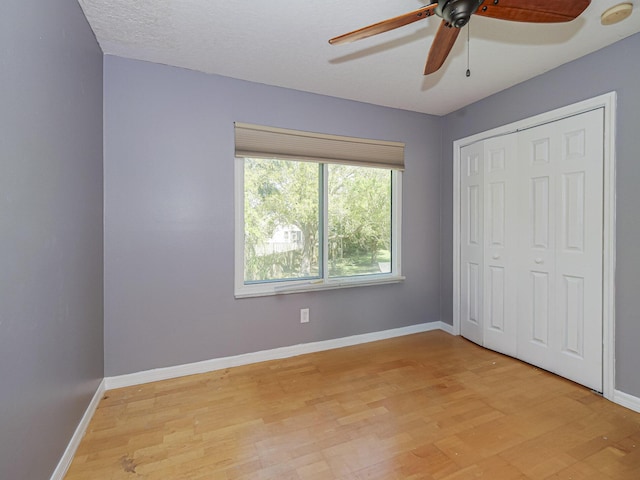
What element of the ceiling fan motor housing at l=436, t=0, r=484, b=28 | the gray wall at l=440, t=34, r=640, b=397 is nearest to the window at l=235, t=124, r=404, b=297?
the gray wall at l=440, t=34, r=640, b=397

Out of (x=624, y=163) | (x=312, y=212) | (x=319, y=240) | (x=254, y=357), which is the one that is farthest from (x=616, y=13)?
(x=254, y=357)

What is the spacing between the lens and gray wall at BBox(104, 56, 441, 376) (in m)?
2.33

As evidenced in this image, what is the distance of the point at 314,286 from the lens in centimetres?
298

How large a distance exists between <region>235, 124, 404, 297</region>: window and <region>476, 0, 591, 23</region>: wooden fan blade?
1.78m

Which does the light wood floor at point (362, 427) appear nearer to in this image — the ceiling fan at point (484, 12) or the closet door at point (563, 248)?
the closet door at point (563, 248)

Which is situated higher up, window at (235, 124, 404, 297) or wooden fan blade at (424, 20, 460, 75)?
wooden fan blade at (424, 20, 460, 75)

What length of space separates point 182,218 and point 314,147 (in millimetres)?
1356

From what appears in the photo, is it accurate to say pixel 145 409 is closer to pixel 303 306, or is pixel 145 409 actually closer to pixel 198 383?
pixel 198 383

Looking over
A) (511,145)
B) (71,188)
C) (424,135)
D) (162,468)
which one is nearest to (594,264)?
(511,145)

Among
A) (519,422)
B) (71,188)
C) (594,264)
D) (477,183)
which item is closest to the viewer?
(71,188)

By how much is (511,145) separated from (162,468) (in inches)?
Answer: 139

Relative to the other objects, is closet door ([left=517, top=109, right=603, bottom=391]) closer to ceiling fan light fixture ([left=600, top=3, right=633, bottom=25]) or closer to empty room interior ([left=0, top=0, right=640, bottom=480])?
empty room interior ([left=0, top=0, right=640, bottom=480])

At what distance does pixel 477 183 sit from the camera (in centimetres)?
317

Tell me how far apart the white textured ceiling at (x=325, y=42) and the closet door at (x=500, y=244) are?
0.66 metres
